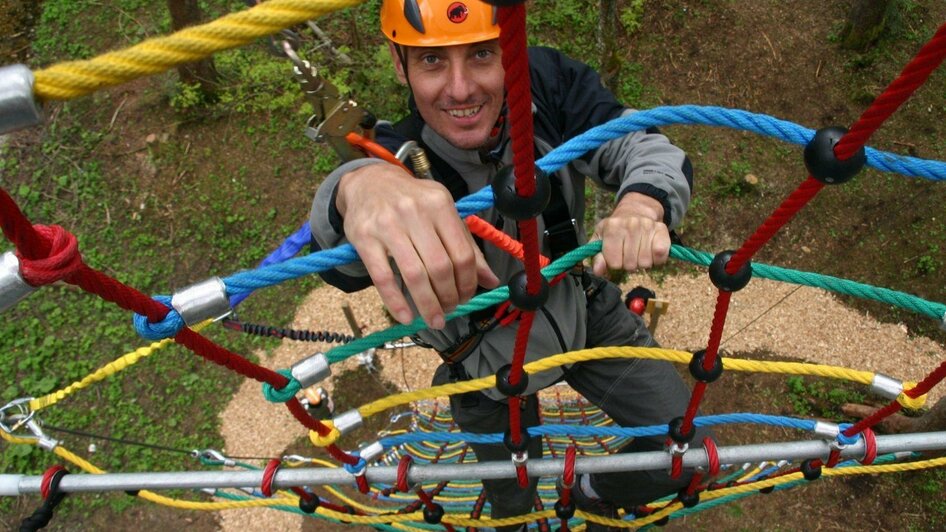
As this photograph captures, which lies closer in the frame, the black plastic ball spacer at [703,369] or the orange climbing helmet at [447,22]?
the black plastic ball spacer at [703,369]

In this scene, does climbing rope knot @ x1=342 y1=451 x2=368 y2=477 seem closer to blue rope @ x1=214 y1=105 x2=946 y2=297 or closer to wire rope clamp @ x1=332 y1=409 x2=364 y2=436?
wire rope clamp @ x1=332 y1=409 x2=364 y2=436

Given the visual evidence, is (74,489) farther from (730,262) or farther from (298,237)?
(730,262)

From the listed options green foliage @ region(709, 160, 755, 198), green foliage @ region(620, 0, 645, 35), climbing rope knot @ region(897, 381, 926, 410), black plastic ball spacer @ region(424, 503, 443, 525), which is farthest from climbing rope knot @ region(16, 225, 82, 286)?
green foliage @ region(620, 0, 645, 35)

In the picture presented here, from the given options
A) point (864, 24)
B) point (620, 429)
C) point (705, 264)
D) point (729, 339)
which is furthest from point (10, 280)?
point (864, 24)

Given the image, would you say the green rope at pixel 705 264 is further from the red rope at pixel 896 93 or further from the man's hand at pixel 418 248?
the red rope at pixel 896 93

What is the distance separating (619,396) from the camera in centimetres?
216

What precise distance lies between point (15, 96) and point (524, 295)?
2.81 ft

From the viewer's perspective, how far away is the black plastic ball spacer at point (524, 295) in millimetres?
1239

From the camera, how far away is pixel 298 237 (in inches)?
97.9

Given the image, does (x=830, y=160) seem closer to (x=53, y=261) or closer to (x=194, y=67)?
(x=53, y=261)

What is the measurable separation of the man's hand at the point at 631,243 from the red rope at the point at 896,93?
0.45 metres

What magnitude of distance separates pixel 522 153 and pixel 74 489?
5.21 feet

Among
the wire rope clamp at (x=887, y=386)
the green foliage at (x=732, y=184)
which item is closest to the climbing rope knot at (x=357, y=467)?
the wire rope clamp at (x=887, y=386)

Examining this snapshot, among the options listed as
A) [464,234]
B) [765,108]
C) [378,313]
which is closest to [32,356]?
[378,313]
